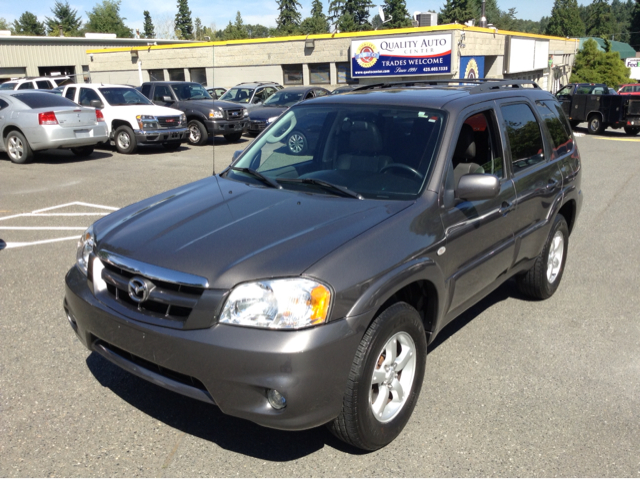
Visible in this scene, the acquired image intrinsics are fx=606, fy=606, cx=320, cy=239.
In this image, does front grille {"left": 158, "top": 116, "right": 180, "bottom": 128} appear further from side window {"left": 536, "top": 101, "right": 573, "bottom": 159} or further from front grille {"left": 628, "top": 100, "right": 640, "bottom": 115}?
front grille {"left": 628, "top": 100, "right": 640, "bottom": 115}

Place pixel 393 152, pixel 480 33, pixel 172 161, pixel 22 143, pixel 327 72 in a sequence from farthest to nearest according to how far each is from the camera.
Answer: pixel 327 72 → pixel 480 33 → pixel 172 161 → pixel 22 143 → pixel 393 152

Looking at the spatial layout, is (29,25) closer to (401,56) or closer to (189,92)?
(401,56)

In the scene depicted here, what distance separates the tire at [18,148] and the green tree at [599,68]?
47381mm

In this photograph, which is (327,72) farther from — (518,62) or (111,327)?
(111,327)

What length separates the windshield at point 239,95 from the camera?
21.4 meters

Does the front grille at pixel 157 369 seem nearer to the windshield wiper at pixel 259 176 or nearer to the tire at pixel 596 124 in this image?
the windshield wiper at pixel 259 176

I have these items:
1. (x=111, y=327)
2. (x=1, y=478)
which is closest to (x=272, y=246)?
(x=111, y=327)

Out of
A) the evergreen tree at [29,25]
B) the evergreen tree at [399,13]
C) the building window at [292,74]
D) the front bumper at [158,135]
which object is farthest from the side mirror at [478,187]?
the evergreen tree at [29,25]

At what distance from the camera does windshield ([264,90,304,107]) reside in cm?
1995

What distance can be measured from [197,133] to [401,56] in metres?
18.7

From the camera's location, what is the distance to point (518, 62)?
39719 millimetres

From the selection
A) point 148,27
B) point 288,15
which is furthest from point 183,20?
point 288,15

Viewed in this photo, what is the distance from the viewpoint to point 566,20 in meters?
108

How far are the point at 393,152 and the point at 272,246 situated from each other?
52.2 inches
